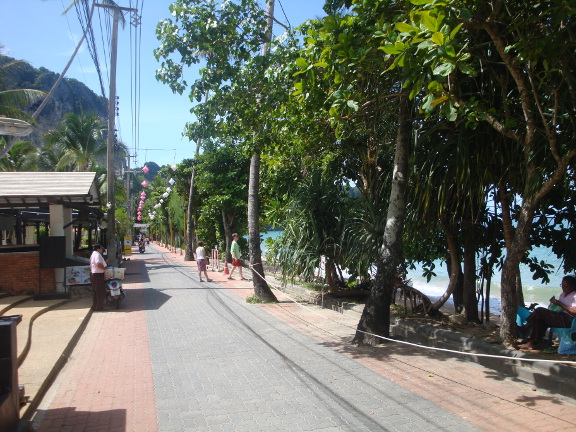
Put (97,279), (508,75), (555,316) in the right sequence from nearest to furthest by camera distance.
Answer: (555,316) < (508,75) < (97,279)

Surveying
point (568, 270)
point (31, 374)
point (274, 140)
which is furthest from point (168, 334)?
point (568, 270)

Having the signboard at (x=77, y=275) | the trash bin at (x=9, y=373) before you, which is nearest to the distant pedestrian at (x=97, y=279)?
the signboard at (x=77, y=275)

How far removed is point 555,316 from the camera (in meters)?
6.58

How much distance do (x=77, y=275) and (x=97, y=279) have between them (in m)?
1.82

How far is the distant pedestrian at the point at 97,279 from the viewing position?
11805mm

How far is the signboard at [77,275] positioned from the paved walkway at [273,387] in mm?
3790

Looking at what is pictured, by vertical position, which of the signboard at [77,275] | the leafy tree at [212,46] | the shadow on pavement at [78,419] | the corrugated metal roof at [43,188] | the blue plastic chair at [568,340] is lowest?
the shadow on pavement at [78,419]

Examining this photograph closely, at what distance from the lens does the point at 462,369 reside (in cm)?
674

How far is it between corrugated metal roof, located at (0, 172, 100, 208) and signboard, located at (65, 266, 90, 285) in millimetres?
1839

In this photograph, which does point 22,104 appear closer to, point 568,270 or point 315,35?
point 315,35

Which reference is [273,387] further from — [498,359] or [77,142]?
[77,142]

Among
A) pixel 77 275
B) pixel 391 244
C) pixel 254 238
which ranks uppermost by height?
pixel 254 238

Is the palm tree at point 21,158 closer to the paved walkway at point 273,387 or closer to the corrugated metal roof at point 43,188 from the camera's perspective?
the corrugated metal roof at point 43,188

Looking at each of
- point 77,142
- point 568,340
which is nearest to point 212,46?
point 568,340
